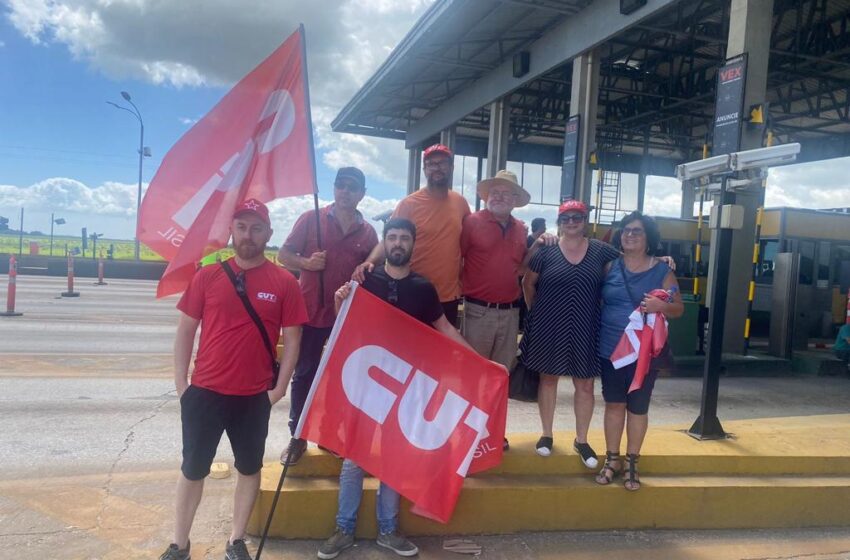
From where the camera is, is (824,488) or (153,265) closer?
(824,488)

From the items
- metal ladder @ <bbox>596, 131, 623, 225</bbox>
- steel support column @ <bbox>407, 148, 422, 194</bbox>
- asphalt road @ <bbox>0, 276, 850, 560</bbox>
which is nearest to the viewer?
asphalt road @ <bbox>0, 276, 850, 560</bbox>

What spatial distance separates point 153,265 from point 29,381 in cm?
2018

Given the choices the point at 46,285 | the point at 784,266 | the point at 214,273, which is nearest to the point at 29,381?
the point at 214,273

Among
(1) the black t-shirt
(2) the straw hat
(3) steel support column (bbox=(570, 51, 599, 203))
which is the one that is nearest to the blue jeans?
(1) the black t-shirt

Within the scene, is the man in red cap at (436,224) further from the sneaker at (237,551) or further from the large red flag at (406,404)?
the sneaker at (237,551)

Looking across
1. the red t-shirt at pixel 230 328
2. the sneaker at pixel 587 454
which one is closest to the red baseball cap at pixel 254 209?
the red t-shirt at pixel 230 328

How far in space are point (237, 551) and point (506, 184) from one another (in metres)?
2.84

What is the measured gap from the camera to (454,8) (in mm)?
12844

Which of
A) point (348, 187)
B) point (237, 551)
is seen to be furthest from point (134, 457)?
point (348, 187)

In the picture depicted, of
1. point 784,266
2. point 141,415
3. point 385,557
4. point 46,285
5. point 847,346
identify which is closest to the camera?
point 385,557

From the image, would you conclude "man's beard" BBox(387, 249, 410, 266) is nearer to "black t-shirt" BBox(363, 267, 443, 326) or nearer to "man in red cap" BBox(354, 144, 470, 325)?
"black t-shirt" BBox(363, 267, 443, 326)

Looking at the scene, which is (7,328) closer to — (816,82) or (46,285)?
(46,285)

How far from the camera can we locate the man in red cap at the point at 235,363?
9.89ft

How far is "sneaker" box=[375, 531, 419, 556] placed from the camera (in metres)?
3.40
